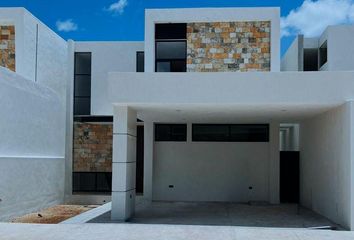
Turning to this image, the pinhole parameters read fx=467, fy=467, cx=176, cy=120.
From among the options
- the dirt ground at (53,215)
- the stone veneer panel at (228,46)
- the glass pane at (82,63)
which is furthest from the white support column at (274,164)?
the glass pane at (82,63)

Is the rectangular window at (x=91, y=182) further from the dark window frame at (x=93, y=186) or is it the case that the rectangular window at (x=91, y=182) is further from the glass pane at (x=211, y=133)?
the glass pane at (x=211, y=133)

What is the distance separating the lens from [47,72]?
18.9 metres

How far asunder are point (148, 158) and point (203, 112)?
4.58 metres

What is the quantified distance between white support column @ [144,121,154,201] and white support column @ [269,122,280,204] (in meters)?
4.47

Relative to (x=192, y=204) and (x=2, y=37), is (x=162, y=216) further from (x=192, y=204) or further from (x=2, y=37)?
(x=2, y=37)

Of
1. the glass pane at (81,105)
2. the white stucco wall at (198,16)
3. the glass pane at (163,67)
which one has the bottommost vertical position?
the glass pane at (81,105)

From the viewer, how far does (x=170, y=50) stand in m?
Result: 18.3

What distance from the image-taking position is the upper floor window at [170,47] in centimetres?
1816

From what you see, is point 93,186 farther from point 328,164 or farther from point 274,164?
point 328,164

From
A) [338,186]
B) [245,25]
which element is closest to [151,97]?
[338,186]

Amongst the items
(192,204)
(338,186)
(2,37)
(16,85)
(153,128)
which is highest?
(2,37)

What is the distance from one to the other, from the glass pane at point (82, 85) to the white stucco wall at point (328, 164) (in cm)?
933

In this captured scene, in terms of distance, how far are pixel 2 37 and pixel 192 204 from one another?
30.7 ft

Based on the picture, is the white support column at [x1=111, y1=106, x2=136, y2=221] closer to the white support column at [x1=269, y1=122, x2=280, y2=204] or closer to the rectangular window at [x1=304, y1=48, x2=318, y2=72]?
the white support column at [x1=269, y1=122, x2=280, y2=204]
